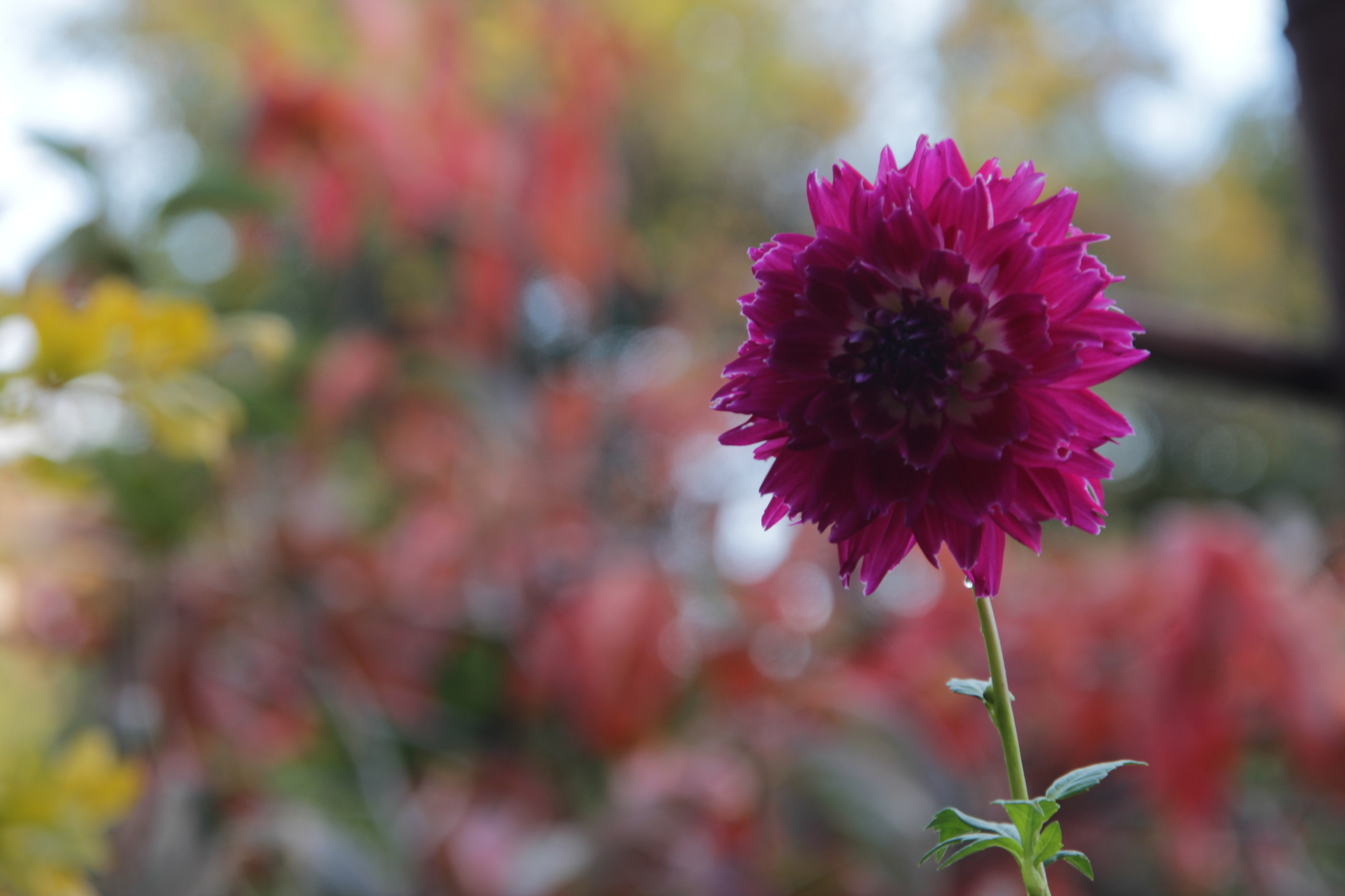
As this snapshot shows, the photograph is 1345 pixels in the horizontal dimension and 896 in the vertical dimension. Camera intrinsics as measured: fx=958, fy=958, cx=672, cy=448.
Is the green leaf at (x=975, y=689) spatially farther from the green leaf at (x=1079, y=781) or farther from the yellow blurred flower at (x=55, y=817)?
the yellow blurred flower at (x=55, y=817)

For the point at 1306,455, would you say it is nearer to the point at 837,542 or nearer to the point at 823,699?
the point at 823,699

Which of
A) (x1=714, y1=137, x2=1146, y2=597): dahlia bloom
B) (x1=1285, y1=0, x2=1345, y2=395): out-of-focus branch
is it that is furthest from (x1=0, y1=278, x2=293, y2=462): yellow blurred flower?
(x1=1285, y1=0, x2=1345, y2=395): out-of-focus branch

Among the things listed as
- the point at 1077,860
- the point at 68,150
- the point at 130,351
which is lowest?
the point at 1077,860

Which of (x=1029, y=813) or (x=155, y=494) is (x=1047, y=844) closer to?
(x=1029, y=813)

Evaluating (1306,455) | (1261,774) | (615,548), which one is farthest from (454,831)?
(1306,455)

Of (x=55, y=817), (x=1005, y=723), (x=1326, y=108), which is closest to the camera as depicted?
(x=1005, y=723)

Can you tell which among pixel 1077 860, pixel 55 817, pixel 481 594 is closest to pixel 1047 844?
pixel 1077 860

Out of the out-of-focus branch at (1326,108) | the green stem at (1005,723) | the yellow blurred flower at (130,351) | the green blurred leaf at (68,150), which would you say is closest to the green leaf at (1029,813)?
the green stem at (1005,723)

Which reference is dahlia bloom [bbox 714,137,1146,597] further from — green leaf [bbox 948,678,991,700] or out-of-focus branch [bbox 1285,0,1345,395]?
out-of-focus branch [bbox 1285,0,1345,395]
